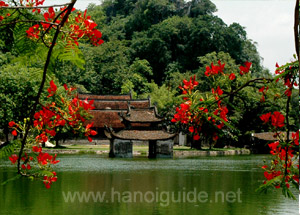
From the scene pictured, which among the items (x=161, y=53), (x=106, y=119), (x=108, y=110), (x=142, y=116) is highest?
(x=161, y=53)

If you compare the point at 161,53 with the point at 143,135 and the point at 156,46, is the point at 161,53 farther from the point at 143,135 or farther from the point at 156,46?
the point at 143,135

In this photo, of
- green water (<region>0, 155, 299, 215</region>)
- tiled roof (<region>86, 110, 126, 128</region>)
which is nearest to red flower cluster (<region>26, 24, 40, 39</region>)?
green water (<region>0, 155, 299, 215</region>)

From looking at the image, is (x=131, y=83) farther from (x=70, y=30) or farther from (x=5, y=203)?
(x=70, y=30)

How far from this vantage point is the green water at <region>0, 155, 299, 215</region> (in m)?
12.8

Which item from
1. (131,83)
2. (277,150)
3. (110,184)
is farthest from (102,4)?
(277,150)

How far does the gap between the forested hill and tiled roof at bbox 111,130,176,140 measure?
48.1ft

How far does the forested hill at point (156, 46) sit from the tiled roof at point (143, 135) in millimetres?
14659

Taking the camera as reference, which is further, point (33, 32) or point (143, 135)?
point (143, 135)

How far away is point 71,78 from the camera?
5128cm

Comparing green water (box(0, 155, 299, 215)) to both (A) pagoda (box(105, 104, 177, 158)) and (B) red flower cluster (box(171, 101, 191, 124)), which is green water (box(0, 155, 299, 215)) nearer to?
(B) red flower cluster (box(171, 101, 191, 124))

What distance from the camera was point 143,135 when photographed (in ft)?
116

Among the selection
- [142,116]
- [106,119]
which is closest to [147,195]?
[142,116]

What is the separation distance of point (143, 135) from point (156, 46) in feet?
104

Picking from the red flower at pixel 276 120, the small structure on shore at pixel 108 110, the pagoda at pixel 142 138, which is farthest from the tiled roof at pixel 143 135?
the red flower at pixel 276 120
